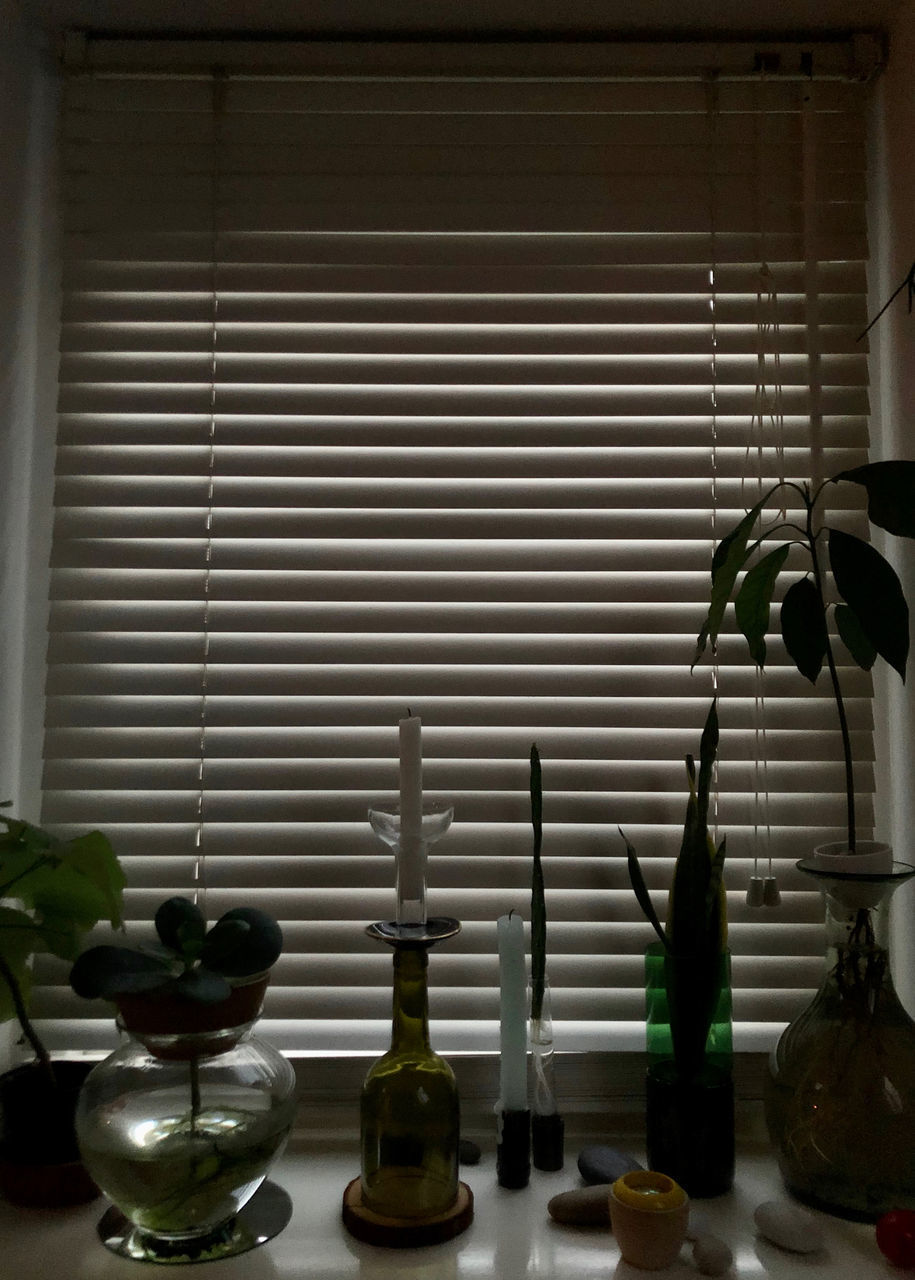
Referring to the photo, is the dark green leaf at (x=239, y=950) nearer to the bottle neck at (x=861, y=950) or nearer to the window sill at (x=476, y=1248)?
the window sill at (x=476, y=1248)

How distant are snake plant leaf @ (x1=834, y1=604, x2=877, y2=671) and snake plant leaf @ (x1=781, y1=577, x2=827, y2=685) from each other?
67 mm

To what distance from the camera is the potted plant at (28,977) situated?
3.02ft

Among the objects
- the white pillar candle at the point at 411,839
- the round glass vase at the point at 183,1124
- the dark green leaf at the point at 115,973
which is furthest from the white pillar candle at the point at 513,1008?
the dark green leaf at the point at 115,973

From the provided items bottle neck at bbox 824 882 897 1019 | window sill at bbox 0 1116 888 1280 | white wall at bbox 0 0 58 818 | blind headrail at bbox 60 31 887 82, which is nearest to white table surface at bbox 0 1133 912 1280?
window sill at bbox 0 1116 888 1280

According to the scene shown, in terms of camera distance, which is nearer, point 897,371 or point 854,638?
point 854,638

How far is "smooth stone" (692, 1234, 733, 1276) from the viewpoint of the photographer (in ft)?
2.70

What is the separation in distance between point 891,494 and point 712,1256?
721 millimetres

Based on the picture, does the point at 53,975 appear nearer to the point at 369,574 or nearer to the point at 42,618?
the point at 42,618

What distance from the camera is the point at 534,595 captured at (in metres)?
1.13

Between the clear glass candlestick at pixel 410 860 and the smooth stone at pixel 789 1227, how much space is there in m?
0.42

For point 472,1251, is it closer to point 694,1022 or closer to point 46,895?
point 694,1022

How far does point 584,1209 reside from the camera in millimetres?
899

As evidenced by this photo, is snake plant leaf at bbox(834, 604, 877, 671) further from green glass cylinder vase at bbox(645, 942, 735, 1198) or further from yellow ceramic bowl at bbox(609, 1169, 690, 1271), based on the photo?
yellow ceramic bowl at bbox(609, 1169, 690, 1271)

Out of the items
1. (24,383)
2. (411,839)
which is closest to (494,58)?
(24,383)
